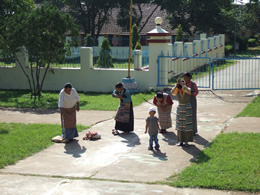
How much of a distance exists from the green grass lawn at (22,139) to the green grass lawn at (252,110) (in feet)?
15.2

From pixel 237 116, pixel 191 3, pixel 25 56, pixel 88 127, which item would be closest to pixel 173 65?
pixel 25 56

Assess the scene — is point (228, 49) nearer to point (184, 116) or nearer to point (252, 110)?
point (252, 110)

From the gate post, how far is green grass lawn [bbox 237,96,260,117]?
391cm

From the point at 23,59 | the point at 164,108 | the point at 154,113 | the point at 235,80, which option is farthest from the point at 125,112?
the point at 235,80

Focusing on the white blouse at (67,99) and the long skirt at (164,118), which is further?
the long skirt at (164,118)

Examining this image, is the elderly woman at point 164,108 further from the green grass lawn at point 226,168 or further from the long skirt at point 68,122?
the long skirt at point 68,122

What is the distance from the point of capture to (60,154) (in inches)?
359

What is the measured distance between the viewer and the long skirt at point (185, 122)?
922 cm

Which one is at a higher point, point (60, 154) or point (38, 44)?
point (38, 44)

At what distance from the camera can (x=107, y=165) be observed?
8.26 meters

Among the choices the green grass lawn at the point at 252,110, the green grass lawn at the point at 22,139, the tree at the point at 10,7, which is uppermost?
the tree at the point at 10,7

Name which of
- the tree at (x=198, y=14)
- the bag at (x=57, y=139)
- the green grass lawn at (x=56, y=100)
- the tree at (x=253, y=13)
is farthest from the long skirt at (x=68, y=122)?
the tree at (x=253, y=13)

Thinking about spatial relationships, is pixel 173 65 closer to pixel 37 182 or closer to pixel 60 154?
pixel 60 154

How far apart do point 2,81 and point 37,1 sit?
29.5 m
